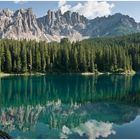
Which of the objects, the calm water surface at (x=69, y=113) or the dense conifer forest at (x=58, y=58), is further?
the dense conifer forest at (x=58, y=58)

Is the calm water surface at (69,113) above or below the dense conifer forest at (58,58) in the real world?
below

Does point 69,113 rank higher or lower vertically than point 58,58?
lower

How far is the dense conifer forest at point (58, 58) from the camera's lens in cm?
13525

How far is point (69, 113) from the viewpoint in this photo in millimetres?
55594

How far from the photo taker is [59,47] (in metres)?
152

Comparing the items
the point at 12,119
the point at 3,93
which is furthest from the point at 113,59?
the point at 12,119

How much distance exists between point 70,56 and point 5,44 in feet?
81.1

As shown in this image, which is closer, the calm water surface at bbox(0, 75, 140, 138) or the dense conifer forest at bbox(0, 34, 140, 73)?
the calm water surface at bbox(0, 75, 140, 138)

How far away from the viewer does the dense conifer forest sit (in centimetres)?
13525

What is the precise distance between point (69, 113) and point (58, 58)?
90.0m

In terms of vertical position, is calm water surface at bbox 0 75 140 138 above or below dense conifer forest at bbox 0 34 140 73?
below

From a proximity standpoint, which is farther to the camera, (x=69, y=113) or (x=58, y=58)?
(x=58, y=58)

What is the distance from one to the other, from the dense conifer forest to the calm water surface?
49.7m

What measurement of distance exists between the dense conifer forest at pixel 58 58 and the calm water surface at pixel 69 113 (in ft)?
163
